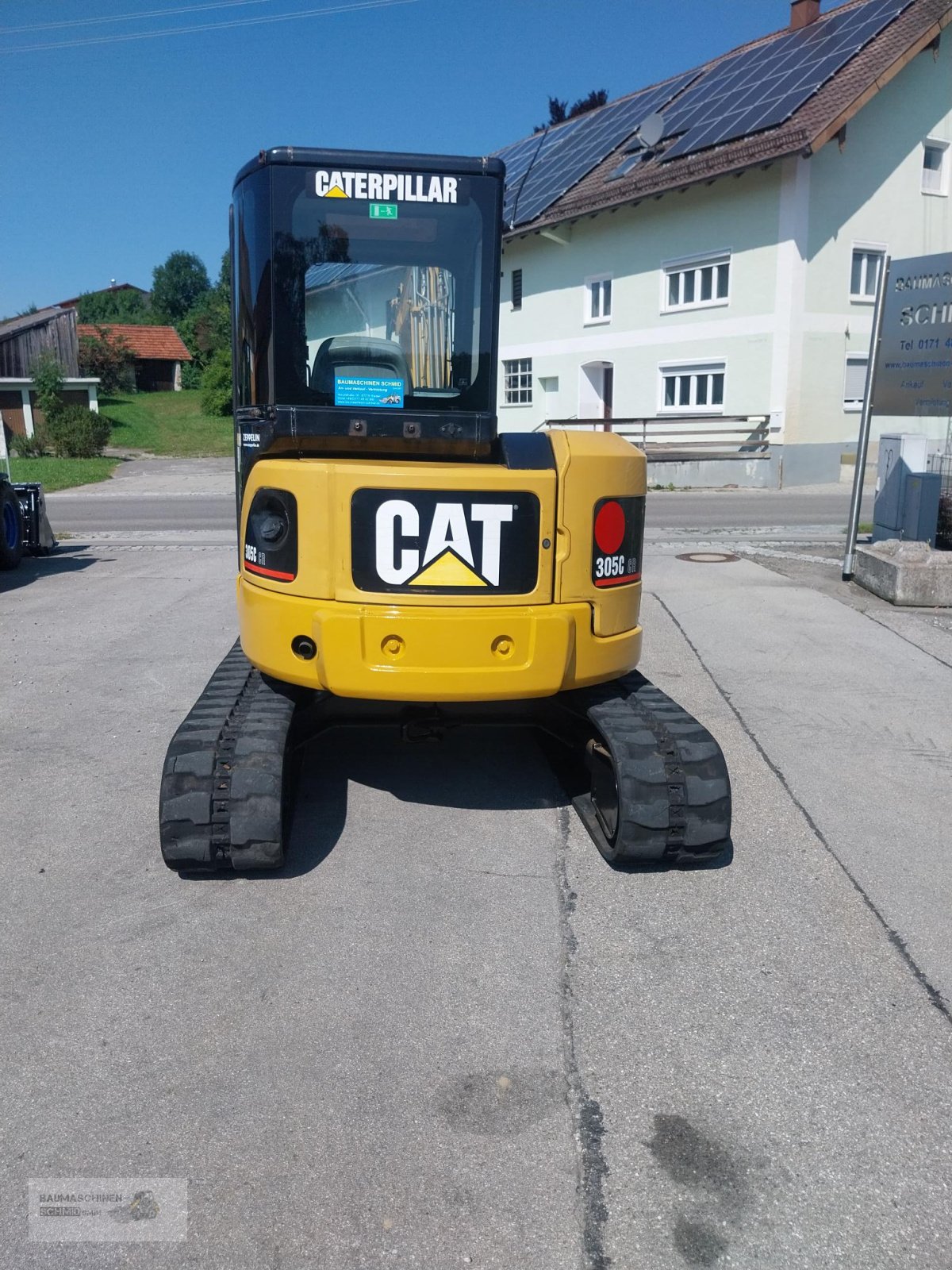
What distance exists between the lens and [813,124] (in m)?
24.6

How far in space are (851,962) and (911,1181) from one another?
3.71ft

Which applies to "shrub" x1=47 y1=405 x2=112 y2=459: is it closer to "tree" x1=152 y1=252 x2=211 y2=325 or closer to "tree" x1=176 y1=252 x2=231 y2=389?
"tree" x1=176 y1=252 x2=231 y2=389

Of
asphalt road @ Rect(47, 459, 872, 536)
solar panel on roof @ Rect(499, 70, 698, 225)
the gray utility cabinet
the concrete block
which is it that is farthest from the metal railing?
the concrete block

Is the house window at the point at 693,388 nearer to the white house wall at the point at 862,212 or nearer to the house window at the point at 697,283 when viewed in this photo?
the house window at the point at 697,283

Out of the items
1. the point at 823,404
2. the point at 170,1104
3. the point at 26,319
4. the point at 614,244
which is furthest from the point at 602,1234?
the point at 26,319

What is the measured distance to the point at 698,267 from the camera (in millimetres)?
28844

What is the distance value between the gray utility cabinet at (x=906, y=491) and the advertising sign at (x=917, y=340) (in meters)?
0.73

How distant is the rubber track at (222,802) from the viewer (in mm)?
4281

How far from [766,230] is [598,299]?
7.03 metres

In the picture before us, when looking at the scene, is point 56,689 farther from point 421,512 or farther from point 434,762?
point 421,512

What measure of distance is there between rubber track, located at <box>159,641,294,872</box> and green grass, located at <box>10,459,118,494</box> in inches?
963

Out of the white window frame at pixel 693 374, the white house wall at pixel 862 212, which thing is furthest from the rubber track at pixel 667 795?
the white window frame at pixel 693 374

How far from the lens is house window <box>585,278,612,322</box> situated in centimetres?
3234

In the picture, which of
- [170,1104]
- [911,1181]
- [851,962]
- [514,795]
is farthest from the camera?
[514,795]
